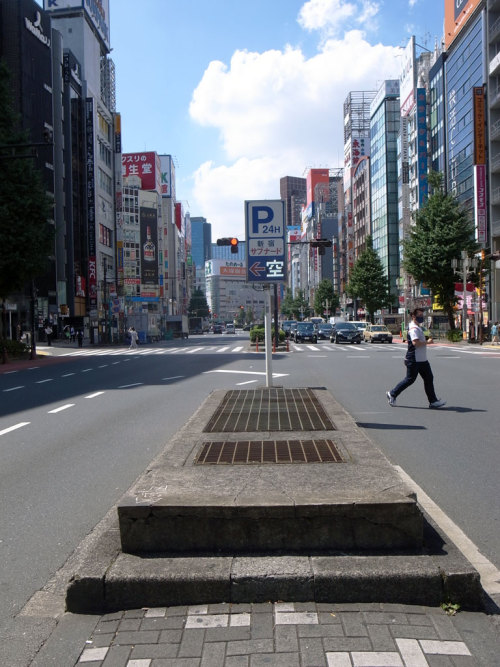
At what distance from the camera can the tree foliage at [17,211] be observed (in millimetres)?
28344

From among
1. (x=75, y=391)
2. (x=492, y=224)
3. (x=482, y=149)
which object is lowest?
(x=75, y=391)

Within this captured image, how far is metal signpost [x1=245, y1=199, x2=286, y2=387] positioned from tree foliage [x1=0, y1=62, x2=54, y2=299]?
66.4 feet

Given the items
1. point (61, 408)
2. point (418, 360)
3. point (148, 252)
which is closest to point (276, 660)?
point (418, 360)

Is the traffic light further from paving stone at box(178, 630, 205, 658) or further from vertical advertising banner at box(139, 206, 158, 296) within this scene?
vertical advertising banner at box(139, 206, 158, 296)

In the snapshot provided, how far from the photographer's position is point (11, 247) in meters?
28.5

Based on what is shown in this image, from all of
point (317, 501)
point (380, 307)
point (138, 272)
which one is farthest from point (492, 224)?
point (138, 272)

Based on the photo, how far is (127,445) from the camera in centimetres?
812

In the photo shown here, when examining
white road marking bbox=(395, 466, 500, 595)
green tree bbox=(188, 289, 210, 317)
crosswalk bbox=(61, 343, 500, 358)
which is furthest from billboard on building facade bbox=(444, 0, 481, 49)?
green tree bbox=(188, 289, 210, 317)

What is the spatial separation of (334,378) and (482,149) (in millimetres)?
36893

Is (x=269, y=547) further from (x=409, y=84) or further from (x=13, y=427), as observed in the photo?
(x=409, y=84)

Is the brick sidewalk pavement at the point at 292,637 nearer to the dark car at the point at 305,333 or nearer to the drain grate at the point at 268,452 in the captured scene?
the drain grate at the point at 268,452

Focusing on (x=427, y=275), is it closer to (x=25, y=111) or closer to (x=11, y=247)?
(x=11, y=247)

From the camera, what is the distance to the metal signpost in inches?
430

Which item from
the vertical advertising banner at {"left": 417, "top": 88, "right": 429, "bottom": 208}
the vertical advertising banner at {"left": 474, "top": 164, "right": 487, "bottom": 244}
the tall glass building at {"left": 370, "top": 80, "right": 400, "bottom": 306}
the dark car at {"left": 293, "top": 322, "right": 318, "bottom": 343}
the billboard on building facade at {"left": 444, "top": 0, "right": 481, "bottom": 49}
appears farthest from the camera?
the tall glass building at {"left": 370, "top": 80, "right": 400, "bottom": 306}
